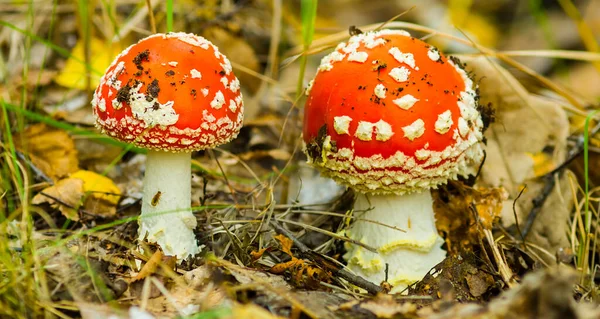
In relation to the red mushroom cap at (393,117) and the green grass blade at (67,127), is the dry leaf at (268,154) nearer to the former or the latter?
the green grass blade at (67,127)

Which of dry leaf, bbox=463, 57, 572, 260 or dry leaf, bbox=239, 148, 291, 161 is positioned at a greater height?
dry leaf, bbox=463, 57, 572, 260

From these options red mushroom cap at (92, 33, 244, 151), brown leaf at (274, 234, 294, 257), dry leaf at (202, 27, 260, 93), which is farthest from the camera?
dry leaf at (202, 27, 260, 93)

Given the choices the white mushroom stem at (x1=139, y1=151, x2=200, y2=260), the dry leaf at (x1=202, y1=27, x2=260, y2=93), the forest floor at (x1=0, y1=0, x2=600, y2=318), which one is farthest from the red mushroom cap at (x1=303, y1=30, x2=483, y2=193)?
the dry leaf at (x1=202, y1=27, x2=260, y2=93)

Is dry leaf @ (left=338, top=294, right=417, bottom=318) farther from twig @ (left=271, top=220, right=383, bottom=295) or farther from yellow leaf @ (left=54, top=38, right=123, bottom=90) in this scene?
yellow leaf @ (left=54, top=38, right=123, bottom=90)

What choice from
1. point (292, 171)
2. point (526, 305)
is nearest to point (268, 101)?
point (292, 171)

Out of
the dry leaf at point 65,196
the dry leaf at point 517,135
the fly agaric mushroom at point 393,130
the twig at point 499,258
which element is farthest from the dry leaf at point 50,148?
the dry leaf at point 517,135
